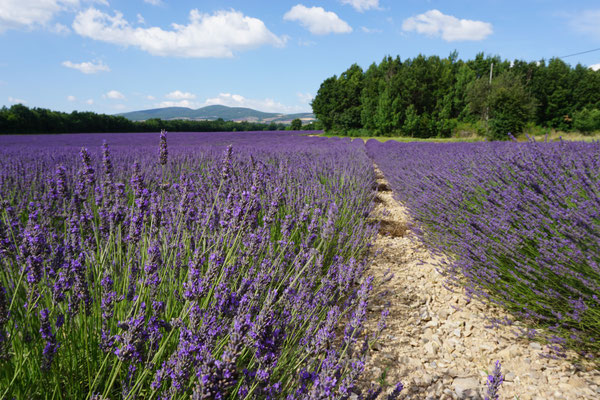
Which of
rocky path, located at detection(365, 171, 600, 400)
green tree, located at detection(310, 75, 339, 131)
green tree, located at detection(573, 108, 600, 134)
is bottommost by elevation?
rocky path, located at detection(365, 171, 600, 400)

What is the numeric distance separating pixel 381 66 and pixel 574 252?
40.5m

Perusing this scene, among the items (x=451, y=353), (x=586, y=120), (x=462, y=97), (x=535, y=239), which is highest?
(x=462, y=97)

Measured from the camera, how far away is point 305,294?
1618 mm

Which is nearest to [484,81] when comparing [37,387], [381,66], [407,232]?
[381,66]

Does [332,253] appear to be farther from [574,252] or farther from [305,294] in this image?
[574,252]

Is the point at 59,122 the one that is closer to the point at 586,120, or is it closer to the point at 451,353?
the point at 451,353

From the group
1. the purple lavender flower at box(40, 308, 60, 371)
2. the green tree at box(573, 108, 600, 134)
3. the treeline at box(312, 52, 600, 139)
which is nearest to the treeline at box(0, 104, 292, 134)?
the treeline at box(312, 52, 600, 139)

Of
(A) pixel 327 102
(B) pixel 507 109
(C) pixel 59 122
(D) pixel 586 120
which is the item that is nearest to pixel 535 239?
(B) pixel 507 109

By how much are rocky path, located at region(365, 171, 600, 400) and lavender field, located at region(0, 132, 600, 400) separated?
0.14 metres

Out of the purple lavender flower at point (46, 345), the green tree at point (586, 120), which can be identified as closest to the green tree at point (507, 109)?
the green tree at point (586, 120)

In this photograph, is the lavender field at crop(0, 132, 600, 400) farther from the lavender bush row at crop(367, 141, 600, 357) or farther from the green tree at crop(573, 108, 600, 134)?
the green tree at crop(573, 108, 600, 134)

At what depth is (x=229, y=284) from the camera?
1440 mm

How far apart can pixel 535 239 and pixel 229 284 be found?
6.45ft

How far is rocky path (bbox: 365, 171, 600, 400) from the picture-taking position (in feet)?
5.42
